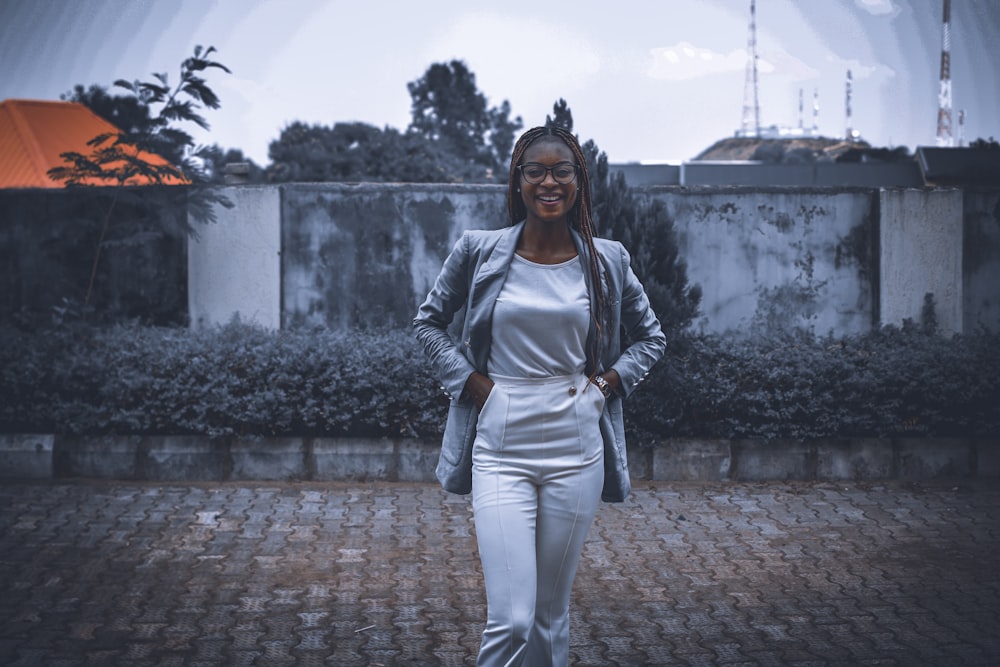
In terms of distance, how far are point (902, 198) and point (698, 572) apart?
6.46 m

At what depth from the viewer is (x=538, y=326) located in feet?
10.6

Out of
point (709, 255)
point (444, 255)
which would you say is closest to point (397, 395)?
point (444, 255)

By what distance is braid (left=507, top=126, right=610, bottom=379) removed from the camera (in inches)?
133

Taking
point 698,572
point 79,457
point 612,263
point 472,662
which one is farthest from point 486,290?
point 79,457

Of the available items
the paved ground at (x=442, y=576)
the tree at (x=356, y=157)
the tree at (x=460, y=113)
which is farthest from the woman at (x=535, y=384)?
the tree at (x=460, y=113)

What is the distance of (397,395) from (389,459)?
512 millimetres

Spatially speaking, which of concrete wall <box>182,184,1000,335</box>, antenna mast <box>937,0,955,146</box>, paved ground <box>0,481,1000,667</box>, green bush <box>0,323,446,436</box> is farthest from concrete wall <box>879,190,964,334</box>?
antenna mast <box>937,0,955,146</box>

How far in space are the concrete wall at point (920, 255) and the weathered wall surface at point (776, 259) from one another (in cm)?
20

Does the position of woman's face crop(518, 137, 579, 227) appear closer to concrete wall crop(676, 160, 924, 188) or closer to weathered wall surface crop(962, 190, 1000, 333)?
weathered wall surface crop(962, 190, 1000, 333)

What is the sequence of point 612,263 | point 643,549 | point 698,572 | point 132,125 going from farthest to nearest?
point 132,125 → point 643,549 → point 698,572 → point 612,263

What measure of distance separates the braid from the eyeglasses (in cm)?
7

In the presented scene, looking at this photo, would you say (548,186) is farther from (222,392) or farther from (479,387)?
(222,392)

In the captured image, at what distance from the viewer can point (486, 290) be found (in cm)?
335

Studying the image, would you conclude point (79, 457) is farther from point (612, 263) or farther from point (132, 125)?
point (612, 263)
